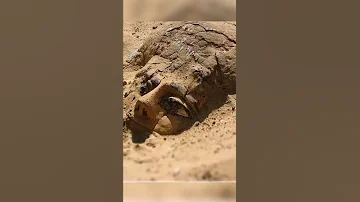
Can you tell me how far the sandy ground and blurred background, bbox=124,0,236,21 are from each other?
6cm

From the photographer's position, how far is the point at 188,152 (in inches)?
61.2

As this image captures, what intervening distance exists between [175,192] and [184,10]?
74 centimetres

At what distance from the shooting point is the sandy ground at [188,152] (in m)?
1.53

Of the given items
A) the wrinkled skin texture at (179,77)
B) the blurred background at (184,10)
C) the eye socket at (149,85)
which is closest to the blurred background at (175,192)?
the wrinkled skin texture at (179,77)

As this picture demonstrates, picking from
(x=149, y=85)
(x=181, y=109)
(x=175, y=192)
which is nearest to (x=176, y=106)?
(x=181, y=109)

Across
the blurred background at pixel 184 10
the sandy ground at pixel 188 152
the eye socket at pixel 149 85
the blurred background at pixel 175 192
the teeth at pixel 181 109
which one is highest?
the blurred background at pixel 184 10

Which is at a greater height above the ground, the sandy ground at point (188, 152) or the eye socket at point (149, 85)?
the eye socket at point (149, 85)

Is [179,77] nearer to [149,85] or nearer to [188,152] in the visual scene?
[149,85]

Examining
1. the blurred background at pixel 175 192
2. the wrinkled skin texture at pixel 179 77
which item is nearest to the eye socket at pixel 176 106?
the wrinkled skin texture at pixel 179 77

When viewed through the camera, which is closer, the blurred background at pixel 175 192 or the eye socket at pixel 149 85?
the blurred background at pixel 175 192

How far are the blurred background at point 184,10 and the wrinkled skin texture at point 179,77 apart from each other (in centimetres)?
4

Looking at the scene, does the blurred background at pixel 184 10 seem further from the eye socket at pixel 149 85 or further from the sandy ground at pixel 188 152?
the eye socket at pixel 149 85

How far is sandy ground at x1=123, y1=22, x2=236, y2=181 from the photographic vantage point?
1530mm
